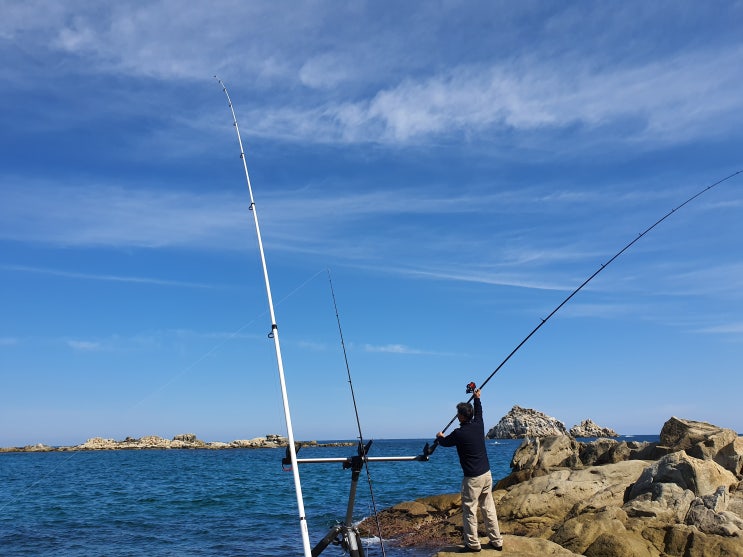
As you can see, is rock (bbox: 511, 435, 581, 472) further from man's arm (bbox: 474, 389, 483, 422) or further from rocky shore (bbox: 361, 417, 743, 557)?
man's arm (bbox: 474, 389, 483, 422)

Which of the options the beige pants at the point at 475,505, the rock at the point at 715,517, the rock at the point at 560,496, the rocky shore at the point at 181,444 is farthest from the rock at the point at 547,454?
the rocky shore at the point at 181,444

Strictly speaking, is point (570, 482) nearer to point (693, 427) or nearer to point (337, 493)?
point (693, 427)

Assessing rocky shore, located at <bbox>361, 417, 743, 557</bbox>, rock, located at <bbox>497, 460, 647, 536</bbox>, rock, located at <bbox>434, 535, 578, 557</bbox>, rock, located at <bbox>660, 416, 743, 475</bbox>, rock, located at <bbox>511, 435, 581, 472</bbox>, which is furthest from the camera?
rock, located at <bbox>511, 435, 581, 472</bbox>

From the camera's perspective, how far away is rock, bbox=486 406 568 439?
475ft

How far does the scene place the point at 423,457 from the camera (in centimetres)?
796

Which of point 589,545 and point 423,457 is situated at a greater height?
point 423,457

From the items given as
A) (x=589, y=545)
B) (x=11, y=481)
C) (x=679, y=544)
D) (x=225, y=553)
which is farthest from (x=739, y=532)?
(x=11, y=481)

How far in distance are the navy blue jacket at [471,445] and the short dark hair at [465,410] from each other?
0.11 metres

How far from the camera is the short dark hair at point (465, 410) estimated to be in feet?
30.2

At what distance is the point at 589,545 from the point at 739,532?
92.0 inches

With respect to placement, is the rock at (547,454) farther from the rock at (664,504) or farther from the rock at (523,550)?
the rock at (523,550)

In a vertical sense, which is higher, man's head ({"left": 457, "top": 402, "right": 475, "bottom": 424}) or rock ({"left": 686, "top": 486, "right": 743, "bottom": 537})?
man's head ({"left": 457, "top": 402, "right": 475, "bottom": 424})

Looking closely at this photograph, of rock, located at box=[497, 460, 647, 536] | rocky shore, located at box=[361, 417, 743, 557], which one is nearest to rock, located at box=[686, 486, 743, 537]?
rocky shore, located at box=[361, 417, 743, 557]

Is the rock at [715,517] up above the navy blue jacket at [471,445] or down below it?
below
